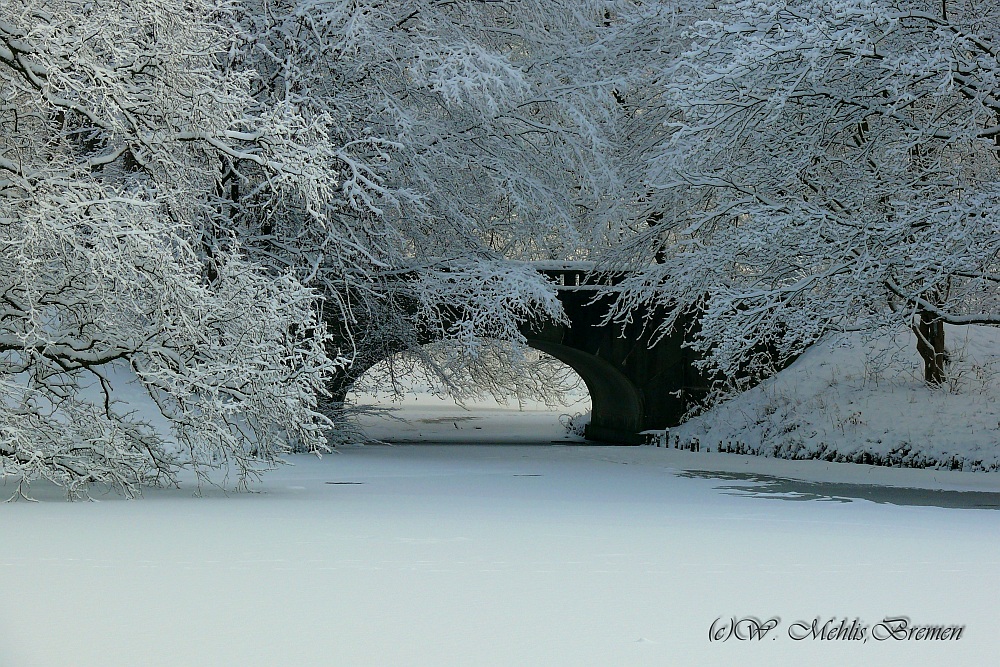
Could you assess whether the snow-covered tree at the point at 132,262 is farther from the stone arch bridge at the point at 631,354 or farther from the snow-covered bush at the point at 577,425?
the snow-covered bush at the point at 577,425

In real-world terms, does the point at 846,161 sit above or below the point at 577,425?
above

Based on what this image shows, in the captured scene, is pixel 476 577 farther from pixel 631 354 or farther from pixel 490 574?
pixel 631 354

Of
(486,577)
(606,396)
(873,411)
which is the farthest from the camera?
(606,396)

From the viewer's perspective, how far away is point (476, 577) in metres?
6.06

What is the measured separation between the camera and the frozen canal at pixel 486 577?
448 cm

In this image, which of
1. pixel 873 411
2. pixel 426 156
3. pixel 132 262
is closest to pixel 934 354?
pixel 873 411

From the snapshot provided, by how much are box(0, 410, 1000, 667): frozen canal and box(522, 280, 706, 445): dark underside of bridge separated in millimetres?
10427

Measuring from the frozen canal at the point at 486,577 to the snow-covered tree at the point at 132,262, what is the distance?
62 cm

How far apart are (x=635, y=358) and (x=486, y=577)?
16837 millimetres

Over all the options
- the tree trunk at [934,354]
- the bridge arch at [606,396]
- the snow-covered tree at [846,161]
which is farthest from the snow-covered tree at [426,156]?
the tree trunk at [934,354]

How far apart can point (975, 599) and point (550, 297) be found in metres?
11.8

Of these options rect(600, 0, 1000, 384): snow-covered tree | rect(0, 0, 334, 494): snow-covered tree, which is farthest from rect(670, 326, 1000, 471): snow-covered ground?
rect(0, 0, 334, 494): snow-covered tree

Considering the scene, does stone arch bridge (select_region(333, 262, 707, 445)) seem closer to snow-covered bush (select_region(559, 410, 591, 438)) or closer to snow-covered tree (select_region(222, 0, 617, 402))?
snow-covered tree (select_region(222, 0, 617, 402))

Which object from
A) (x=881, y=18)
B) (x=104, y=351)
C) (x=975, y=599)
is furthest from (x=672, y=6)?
(x=975, y=599)
